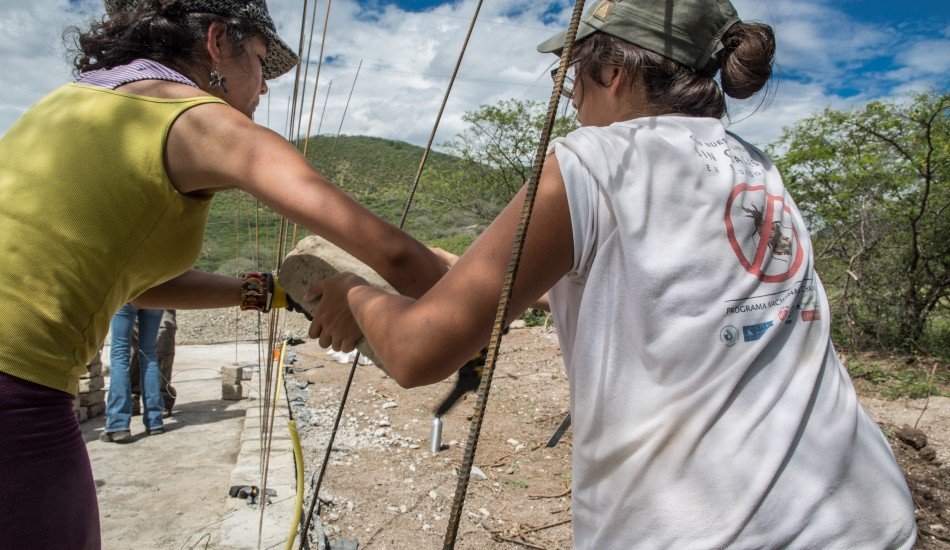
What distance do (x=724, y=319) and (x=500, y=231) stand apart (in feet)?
1.14

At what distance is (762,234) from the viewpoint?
0.98 m

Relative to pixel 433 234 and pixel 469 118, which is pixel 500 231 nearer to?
pixel 469 118

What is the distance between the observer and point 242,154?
1082mm

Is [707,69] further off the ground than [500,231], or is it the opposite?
[707,69]

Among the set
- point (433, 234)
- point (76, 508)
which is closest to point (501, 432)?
point (76, 508)

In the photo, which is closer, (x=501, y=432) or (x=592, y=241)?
(x=592, y=241)

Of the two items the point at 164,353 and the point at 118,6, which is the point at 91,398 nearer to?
the point at 164,353

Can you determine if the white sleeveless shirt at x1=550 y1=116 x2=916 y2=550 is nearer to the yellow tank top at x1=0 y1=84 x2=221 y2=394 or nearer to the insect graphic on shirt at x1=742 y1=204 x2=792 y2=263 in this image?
the insect graphic on shirt at x1=742 y1=204 x2=792 y2=263

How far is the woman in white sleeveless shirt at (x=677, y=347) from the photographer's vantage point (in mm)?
887

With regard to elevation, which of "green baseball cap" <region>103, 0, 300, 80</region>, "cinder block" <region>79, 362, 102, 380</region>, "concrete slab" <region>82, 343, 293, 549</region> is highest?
"green baseball cap" <region>103, 0, 300, 80</region>

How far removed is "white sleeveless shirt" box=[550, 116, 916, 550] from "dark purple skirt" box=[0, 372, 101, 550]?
97 centimetres

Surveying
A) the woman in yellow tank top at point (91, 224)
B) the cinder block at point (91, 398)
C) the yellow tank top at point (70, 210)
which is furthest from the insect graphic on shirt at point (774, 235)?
the cinder block at point (91, 398)

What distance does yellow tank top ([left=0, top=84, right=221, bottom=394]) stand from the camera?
110cm

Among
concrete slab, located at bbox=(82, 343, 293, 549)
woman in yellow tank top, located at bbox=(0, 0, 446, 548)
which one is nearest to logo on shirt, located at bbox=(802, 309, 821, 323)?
woman in yellow tank top, located at bbox=(0, 0, 446, 548)
